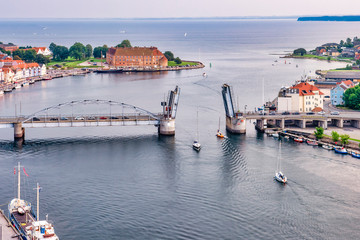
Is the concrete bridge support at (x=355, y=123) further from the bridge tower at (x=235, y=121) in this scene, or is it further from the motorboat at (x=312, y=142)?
the bridge tower at (x=235, y=121)

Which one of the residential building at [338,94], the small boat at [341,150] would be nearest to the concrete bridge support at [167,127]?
the small boat at [341,150]

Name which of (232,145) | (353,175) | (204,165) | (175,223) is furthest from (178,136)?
(175,223)

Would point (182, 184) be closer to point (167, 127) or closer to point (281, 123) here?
point (167, 127)

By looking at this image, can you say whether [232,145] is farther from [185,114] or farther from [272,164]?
[185,114]

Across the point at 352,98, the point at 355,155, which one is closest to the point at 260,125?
the point at 355,155

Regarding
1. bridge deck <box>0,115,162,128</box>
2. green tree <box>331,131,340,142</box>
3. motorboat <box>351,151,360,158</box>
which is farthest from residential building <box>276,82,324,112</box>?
bridge deck <box>0,115,162,128</box>

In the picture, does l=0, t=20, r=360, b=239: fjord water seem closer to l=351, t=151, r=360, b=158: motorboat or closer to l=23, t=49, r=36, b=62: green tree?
l=351, t=151, r=360, b=158: motorboat
